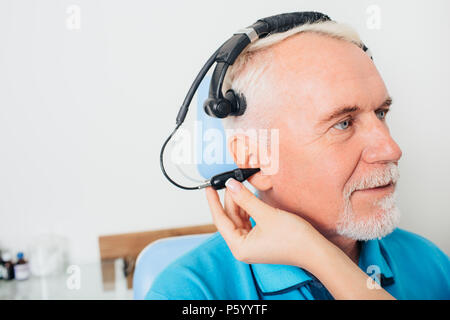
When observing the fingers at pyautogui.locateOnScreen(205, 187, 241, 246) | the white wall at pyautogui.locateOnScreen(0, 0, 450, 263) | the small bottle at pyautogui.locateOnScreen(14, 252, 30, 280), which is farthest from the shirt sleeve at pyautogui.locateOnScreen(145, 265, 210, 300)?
the small bottle at pyautogui.locateOnScreen(14, 252, 30, 280)

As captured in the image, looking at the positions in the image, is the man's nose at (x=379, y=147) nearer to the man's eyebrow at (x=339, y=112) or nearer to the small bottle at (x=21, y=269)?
the man's eyebrow at (x=339, y=112)

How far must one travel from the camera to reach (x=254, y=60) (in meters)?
0.93

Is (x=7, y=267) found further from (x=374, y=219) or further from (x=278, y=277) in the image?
(x=374, y=219)

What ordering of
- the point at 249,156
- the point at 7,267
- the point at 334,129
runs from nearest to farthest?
the point at 334,129
the point at 249,156
the point at 7,267

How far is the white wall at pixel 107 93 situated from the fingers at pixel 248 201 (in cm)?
83

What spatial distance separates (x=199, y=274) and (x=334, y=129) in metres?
0.48

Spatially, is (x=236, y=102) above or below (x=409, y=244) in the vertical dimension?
above

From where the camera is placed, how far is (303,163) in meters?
0.89

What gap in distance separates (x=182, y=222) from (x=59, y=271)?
1.91ft

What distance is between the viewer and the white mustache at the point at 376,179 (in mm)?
855

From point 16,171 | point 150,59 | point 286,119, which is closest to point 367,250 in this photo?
point 286,119

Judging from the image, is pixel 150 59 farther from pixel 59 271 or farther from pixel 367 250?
pixel 367 250

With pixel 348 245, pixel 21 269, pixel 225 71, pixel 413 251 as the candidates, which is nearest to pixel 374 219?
pixel 348 245

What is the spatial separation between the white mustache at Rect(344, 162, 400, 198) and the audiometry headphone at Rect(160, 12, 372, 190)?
0.79 feet
